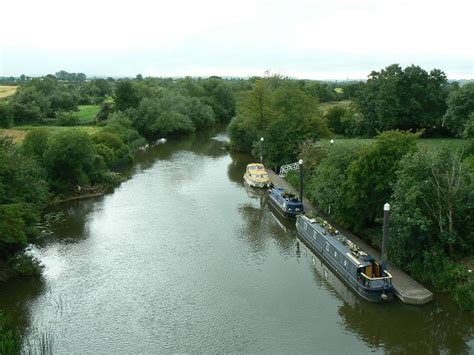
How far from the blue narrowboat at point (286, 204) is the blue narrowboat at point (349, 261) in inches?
132

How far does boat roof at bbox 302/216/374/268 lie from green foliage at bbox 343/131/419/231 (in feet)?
6.92

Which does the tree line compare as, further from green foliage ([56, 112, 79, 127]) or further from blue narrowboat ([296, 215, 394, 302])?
blue narrowboat ([296, 215, 394, 302])

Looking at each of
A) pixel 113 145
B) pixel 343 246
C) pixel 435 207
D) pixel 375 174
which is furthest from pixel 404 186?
pixel 113 145

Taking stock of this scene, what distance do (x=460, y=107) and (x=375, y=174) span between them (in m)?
25.5

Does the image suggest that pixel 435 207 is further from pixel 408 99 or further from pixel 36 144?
pixel 408 99

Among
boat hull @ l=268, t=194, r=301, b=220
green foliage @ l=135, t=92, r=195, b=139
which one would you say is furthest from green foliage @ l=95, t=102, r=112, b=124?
boat hull @ l=268, t=194, r=301, b=220

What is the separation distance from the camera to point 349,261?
24719mm

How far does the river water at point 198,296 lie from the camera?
20.1 metres

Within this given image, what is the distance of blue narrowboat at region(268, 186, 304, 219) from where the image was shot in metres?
35.5

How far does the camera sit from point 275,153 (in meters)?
52.0

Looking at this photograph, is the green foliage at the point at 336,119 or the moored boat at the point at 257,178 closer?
the moored boat at the point at 257,178

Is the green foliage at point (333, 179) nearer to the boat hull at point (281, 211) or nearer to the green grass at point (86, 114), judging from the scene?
the boat hull at point (281, 211)

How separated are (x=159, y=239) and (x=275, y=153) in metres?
23.2

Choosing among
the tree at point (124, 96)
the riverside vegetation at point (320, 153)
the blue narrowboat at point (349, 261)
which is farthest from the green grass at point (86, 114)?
the blue narrowboat at point (349, 261)
